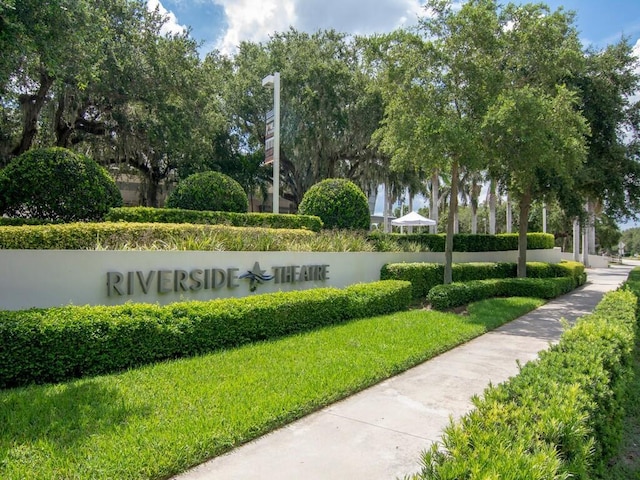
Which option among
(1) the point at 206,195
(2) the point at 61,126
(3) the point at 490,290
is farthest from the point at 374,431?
(2) the point at 61,126

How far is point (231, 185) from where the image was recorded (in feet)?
36.4

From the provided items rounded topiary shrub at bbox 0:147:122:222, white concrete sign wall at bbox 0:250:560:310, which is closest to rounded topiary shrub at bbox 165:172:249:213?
rounded topiary shrub at bbox 0:147:122:222

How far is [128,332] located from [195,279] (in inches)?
82.0

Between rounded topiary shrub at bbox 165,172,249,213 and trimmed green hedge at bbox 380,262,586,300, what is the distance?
14.5 ft

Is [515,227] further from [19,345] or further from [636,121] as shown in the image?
[19,345]

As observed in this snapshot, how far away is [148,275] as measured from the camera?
20.8ft

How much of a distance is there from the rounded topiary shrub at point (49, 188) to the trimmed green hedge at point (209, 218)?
1.77 feet

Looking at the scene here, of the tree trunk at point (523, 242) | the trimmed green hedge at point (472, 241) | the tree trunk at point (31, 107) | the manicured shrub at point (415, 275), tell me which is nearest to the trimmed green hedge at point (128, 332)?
the manicured shrub at point (415, 275)

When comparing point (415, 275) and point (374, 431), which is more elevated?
point (415, 275)

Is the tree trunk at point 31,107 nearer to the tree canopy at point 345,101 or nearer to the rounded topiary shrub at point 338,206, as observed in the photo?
the tree canopy at point 345,101

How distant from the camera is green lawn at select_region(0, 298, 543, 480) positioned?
289 cm

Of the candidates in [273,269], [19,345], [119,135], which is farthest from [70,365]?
[119,135]

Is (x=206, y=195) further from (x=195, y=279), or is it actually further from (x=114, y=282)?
(x=114, y=282)

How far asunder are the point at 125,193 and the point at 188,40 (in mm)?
12246
